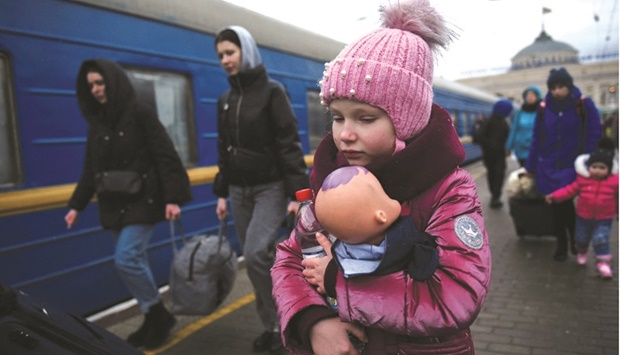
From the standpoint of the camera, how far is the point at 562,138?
15.6 ft

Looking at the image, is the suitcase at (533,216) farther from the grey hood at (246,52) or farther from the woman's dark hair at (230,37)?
the woman's dark hair at (230,37)

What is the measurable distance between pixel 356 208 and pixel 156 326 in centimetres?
274

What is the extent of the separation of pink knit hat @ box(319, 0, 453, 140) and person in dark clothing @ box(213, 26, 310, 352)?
1802 mm

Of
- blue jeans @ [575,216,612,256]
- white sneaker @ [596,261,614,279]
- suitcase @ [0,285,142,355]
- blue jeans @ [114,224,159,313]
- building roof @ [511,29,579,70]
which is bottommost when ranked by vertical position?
white sneaker @ [596,261,614,279]

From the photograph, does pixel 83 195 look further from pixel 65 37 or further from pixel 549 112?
pixel 549 112

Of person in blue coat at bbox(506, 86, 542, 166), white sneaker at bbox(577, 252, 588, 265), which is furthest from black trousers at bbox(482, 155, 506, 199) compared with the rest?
white sneaker at bbox(577, 252, 588, 265)

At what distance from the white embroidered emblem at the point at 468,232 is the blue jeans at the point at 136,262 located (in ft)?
8.20

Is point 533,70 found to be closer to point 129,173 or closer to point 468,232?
point 129,173

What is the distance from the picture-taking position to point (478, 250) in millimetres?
1139

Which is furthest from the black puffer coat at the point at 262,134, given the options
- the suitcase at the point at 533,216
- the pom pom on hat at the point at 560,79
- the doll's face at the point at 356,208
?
the suitcase at the point at 533,216

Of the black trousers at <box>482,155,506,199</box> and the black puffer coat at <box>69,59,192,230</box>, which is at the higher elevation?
Answer: the black puffer coat at <box>69,59,192,230</box>

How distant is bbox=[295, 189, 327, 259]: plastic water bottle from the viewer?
52.9 inches

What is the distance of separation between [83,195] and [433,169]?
8.90 feet

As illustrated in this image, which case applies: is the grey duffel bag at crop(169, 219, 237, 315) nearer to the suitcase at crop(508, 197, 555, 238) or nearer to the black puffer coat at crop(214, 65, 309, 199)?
the black puffer coat at crop(214, 65, 309, 199)
